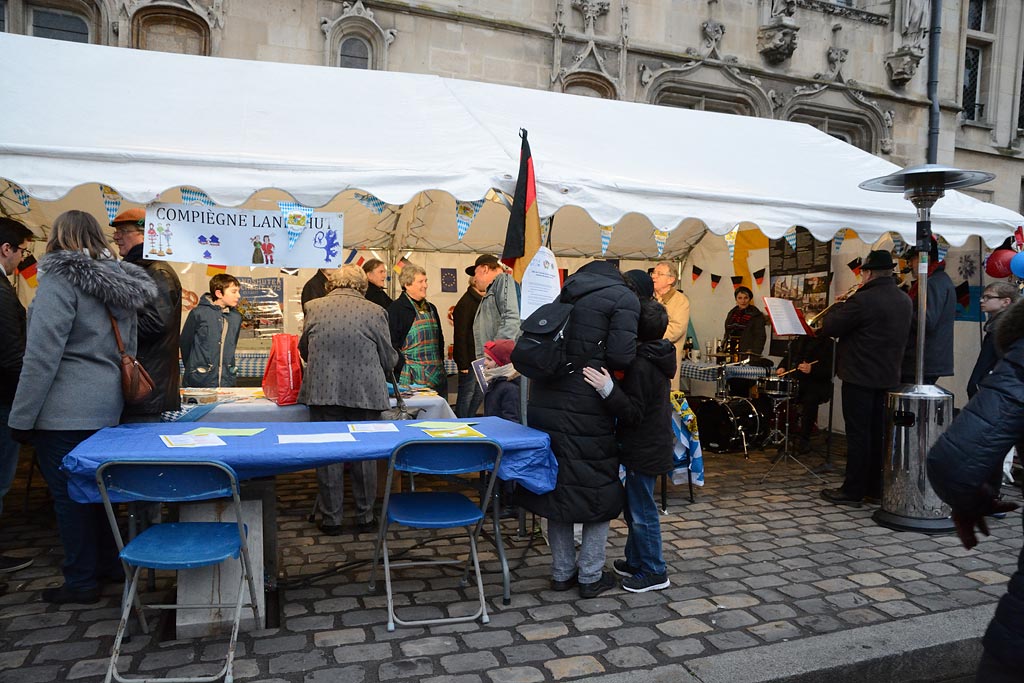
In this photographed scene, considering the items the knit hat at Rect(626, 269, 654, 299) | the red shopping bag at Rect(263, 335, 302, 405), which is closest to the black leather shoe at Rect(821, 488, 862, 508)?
the knit hat at Rect(626, 269, 654, 299)

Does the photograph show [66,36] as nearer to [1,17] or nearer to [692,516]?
[1,17]

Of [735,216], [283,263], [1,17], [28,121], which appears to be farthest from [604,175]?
[1,17]

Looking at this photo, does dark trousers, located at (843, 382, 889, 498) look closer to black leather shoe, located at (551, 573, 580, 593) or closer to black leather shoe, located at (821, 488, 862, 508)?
black leather shoe, located at (821, 488, 862, 508)

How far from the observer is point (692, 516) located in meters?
5.50

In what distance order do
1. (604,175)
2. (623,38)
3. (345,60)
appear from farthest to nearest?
(623,38), (345,60), (604,175)

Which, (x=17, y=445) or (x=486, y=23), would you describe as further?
(x=486, y=23)

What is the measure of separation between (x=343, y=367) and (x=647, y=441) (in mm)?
2081

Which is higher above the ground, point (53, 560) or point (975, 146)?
point (975, 146)

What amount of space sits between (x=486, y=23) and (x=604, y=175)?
6297 mm

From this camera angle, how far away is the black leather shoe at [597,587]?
12.8ft

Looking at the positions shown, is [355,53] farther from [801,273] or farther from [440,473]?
[440,473]

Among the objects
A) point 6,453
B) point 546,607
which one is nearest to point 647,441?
point 546,607

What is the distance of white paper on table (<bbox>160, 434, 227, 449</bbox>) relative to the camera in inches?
135

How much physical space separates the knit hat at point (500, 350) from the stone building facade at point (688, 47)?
6.24 metres
